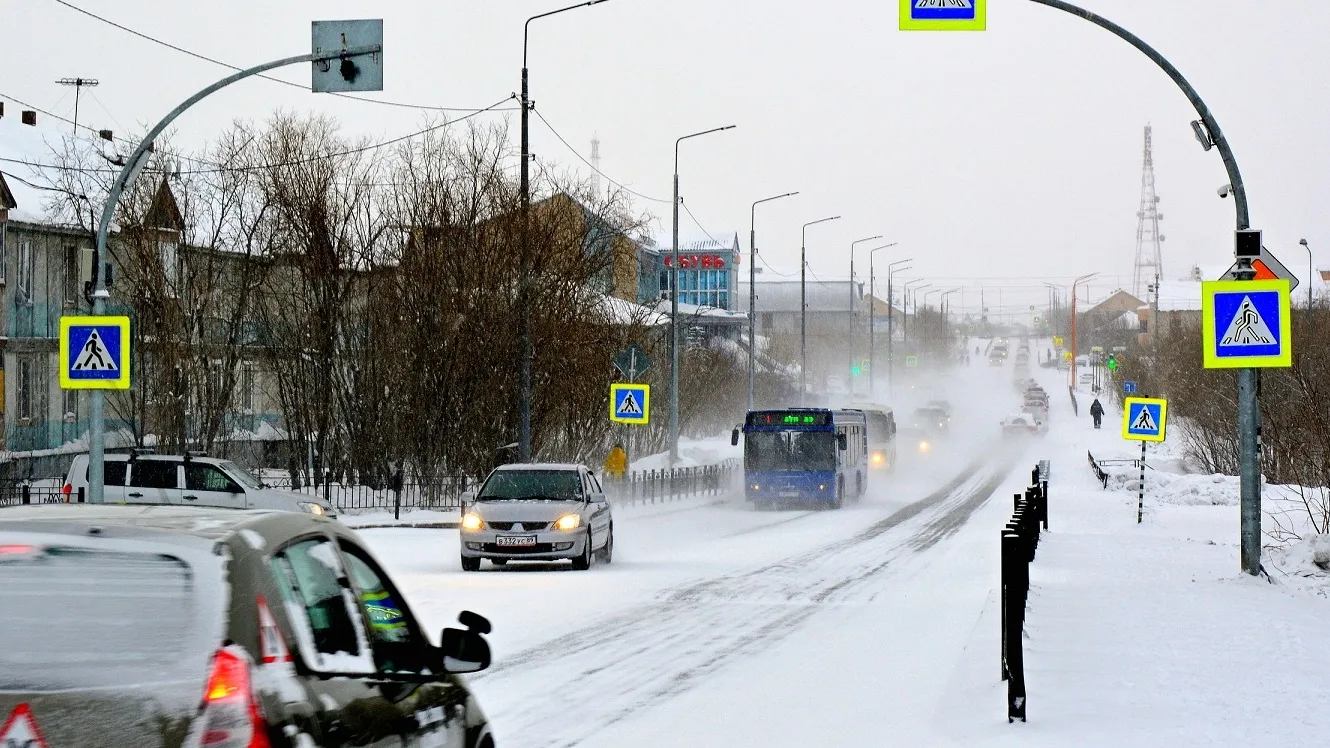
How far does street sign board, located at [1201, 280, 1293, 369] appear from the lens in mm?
17953

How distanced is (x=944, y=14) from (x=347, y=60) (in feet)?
26.4

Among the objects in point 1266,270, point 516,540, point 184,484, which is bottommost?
point 516,540

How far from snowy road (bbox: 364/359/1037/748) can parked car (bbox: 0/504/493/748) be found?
15.8ft

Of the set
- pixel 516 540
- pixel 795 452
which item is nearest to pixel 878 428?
pixel 795 452

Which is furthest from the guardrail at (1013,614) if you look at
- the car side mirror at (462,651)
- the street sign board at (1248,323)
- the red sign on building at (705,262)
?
the red sign on building at (705,262)

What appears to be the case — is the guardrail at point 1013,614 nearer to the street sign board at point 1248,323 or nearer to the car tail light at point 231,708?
the car tail light at point 231,708

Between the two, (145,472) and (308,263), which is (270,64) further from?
(308,263)

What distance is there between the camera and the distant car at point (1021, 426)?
90438mm

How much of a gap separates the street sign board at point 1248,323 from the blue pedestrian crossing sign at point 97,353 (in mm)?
13446

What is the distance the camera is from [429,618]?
1574 centimetres

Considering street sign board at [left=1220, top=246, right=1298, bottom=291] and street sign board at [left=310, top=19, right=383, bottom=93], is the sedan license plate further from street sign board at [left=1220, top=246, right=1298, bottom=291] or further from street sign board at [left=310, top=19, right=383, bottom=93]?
street sign board at [left=1220, top=246, right=1298, bottom=291]

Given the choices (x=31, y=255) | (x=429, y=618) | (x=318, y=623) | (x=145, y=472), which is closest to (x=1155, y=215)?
(x=31, y=255)

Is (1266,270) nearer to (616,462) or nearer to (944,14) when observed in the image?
(944,14)

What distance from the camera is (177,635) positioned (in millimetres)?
3994
